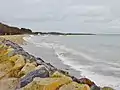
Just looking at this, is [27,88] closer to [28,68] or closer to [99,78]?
[28,68]

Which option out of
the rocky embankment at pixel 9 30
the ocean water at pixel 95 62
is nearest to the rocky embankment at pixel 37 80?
the ocean water at pixel 95 62

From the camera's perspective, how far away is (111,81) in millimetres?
9688

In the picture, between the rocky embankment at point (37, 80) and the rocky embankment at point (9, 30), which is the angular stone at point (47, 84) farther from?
the rocky embankment at point (9, 30)

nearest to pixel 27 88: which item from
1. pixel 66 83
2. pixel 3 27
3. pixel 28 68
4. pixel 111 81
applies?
pixel 66 83

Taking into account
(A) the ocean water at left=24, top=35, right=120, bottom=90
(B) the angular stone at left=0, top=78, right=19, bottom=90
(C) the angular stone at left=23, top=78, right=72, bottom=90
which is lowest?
(A) the ocean water at left=24, top=35, right=120, bottom=90

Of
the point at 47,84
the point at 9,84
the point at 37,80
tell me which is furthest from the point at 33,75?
the point at 47,84

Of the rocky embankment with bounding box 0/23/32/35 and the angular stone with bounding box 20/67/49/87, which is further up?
the angular stone with bounding box 20/67/49/87

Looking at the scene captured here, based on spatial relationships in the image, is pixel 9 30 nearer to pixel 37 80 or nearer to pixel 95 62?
pixel 95 62

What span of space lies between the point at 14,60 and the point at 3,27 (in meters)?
73.4

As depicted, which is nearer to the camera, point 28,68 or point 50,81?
point 50,81

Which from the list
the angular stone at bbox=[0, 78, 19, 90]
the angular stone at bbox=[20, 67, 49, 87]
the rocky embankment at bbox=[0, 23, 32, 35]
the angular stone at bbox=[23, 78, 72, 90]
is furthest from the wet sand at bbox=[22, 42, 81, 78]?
the rocky embankment at bbox=[0, 23, 32, 35]

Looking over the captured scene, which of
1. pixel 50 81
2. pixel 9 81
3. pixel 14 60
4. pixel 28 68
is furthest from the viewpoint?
pixel 14 60

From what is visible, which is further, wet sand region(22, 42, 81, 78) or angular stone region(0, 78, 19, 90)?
wet sand region(22, 42, 81, 78)

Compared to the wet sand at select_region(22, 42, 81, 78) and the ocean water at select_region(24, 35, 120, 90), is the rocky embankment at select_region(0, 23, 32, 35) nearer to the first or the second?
the ocean water at select_region(24, 35, 120, 90)
